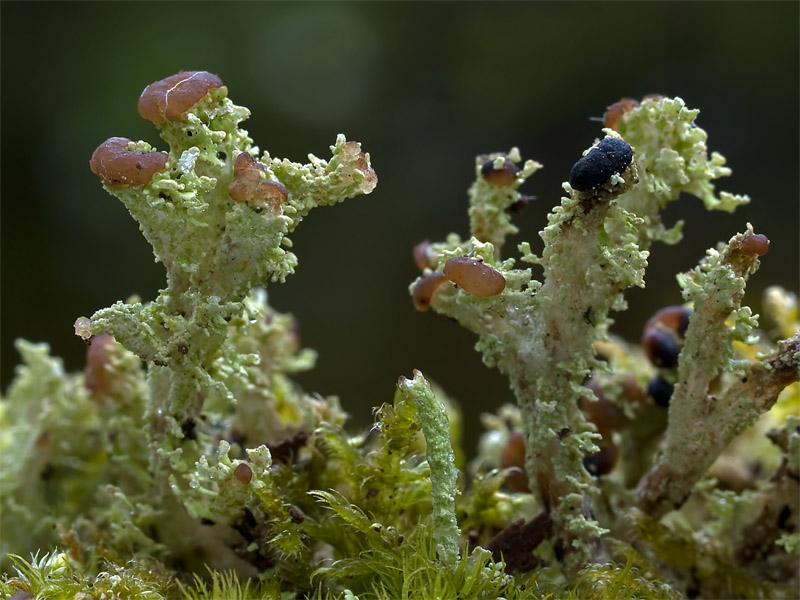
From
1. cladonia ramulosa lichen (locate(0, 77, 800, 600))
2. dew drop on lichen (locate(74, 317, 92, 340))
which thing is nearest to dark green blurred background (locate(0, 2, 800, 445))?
cladonia ramulosa lichen (locate(0, 77, 800, 600))

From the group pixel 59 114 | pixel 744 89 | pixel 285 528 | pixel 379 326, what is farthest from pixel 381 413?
pixel 59 114

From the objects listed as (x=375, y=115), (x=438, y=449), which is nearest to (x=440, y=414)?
(x=438, y=449)

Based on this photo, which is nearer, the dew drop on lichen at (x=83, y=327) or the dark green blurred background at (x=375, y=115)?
the dew drop on lichen at (x=83, y=327)

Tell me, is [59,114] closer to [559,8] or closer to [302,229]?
[302,229]

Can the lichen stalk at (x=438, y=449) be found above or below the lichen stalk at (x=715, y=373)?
below

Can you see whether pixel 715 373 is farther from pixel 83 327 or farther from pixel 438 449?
pixel 83 327

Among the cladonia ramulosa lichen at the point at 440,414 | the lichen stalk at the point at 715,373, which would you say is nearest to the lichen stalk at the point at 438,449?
the cladonia ramulosa lichen at the point at 440,414

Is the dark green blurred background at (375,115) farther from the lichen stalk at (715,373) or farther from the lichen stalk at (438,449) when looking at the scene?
the lichen stalk at (438,449)
